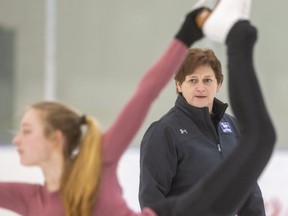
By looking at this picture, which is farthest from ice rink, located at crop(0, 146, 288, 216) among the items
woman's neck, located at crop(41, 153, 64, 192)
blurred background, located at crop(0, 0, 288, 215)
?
woman's neck, located at crop(41, 153, 64, 192)

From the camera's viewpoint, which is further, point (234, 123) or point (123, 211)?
point (234, 123)

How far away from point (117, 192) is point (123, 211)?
0.18 ft

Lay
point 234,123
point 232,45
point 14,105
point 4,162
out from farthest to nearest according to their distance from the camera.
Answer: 1. point 14,105
2. point 4,162
3. point 234,123
4. point 232,45

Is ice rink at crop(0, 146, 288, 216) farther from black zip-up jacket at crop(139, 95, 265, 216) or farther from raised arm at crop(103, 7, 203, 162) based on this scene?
raised arm at crop(103, 7, 203, 162)

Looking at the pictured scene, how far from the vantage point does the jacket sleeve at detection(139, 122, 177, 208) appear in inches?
101

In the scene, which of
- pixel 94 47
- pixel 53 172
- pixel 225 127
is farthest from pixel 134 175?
pixel 53 172

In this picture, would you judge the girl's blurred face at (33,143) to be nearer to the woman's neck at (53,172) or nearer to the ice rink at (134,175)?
the woman's neck at (53,172)

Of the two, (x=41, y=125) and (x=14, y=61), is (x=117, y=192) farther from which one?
(x=14, y=61)

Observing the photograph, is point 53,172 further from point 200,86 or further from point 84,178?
Result: point 200,86

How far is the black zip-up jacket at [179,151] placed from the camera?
2.59 m

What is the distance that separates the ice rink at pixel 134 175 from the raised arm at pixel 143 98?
2.53m

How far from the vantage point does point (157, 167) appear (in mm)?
2586

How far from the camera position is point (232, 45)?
1.80 meters

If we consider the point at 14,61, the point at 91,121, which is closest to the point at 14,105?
the point at 14,61
